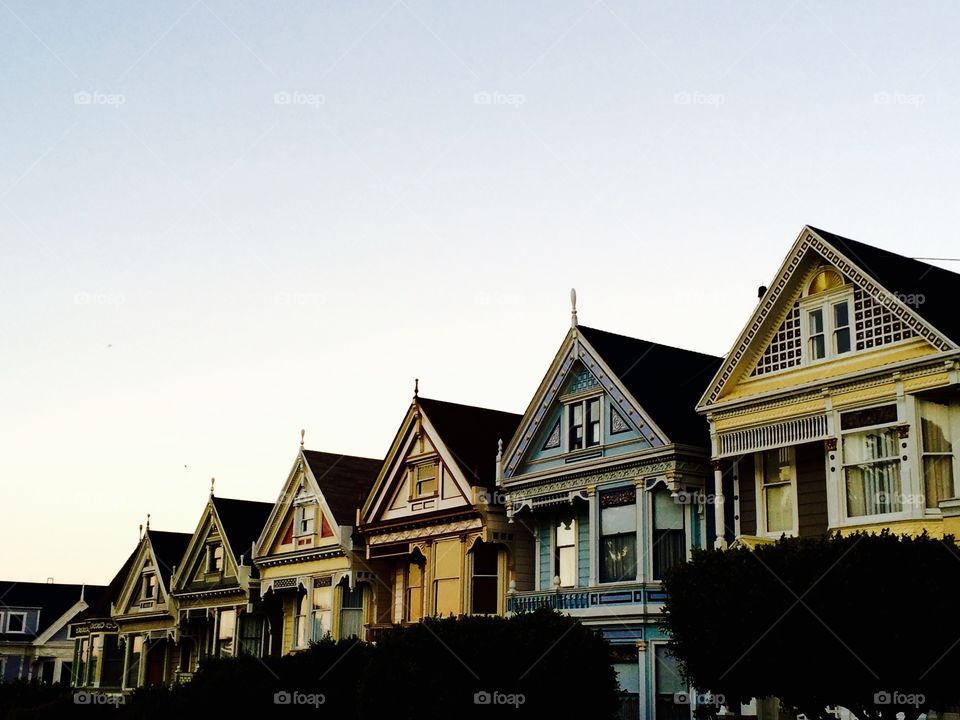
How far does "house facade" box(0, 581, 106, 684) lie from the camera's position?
76.5 metres

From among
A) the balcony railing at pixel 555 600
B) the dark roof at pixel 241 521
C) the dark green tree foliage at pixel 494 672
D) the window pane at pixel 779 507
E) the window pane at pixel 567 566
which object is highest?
the dark roof at pixel 241 521

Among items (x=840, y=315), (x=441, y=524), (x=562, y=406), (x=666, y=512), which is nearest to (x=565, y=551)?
(x=562, y=406)

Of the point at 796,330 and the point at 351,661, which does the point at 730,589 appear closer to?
the point at 796,330

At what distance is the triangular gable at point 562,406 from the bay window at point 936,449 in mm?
7694

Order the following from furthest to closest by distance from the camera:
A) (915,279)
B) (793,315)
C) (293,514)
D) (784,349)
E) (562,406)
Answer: (293,514)
(562,406)
(784,349)
(793,315)
(915,279)

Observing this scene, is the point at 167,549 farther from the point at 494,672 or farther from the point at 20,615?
the point at 494,672

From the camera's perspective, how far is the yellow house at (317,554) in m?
42.8

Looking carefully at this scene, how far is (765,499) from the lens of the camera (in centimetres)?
2861

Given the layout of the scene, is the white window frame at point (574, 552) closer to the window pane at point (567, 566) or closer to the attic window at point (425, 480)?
the window pane at point (567, 566)

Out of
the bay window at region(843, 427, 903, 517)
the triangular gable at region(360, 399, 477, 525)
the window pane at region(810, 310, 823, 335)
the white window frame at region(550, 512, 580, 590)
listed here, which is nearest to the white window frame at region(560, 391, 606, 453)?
the white window frame at region(550, 512, 580, 590)

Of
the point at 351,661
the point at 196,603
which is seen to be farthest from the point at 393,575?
the point at 196,603

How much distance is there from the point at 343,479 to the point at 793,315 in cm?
2293

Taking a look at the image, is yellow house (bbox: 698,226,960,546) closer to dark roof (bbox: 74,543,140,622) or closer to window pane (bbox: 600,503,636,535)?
window pane (bbox: 600,503,636,535)

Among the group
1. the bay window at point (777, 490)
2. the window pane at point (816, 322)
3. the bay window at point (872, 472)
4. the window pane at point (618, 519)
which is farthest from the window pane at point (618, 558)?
the window pane at point (816, 322)
